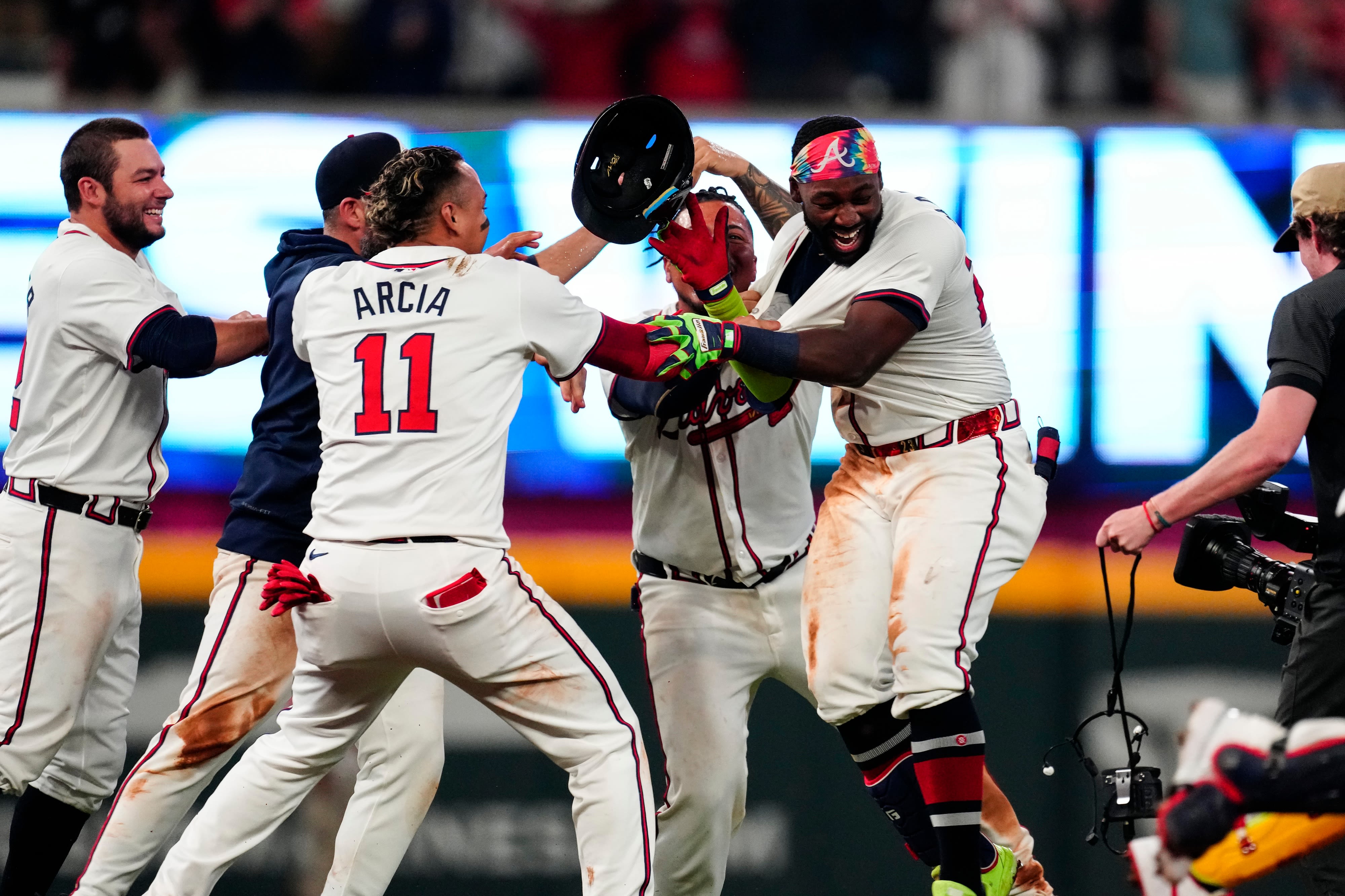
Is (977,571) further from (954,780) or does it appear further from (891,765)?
(891,765)

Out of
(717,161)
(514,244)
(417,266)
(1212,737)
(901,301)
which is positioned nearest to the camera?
(1212,737)

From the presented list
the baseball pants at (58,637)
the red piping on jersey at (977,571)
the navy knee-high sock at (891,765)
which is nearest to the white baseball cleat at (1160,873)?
the red piping on jersey at (977,571)

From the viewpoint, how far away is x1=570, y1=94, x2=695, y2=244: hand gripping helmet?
4574 millimetres

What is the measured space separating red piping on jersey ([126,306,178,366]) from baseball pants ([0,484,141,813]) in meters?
0.50

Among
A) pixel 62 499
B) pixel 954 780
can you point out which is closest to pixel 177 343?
pixel 62 499

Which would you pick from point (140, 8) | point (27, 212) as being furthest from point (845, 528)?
point (140, 8)

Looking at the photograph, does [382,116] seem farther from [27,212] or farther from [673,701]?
[673,701]

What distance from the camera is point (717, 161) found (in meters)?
5.45

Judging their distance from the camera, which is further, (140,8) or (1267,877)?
(140,8)

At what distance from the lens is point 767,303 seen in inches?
200

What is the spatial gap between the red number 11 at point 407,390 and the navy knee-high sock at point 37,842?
2.07 meters

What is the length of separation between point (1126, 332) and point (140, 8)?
5.53 meters

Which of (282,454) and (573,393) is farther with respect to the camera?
(573,393)

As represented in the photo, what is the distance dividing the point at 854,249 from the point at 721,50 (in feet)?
14.8
